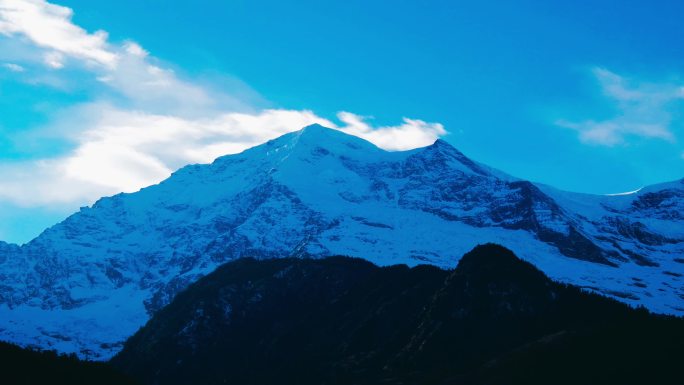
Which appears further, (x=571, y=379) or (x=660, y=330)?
(x=660, y=330)

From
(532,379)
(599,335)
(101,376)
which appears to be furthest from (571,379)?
(101,376)

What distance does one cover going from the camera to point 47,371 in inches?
5546

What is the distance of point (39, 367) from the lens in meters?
141

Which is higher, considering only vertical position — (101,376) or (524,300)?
(524,300)

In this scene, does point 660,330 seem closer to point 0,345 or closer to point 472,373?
point 472,373

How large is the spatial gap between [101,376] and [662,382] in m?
88.4

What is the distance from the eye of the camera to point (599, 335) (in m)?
161

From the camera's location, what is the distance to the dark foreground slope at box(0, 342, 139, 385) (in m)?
134

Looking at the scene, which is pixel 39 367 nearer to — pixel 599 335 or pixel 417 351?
pixel 417 351

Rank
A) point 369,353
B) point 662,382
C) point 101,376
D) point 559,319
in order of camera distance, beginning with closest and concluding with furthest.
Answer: point 662,382 < point 101,376 < point 559,319 < point 369,353

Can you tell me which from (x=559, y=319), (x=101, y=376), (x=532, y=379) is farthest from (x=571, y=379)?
(x=101, y=376)

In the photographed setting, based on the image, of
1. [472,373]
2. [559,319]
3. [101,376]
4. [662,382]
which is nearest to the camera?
[662,382]

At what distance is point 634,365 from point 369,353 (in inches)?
2670

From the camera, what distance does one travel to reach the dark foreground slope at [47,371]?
5281 inches
